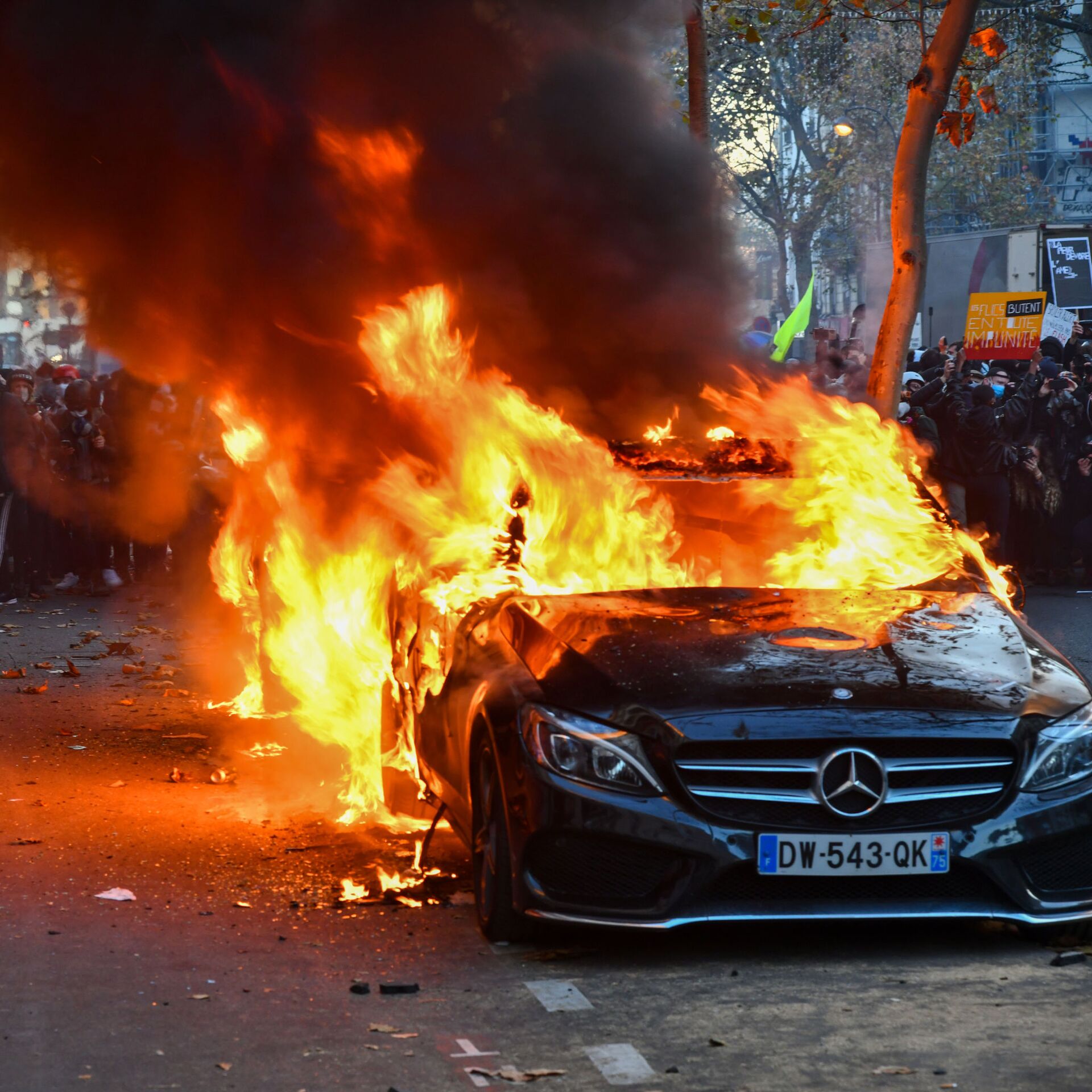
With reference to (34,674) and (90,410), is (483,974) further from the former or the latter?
(90,410)

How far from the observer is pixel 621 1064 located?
438 centimetres

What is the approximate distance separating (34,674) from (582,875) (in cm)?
739

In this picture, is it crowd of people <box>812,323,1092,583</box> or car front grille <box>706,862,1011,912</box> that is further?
crowd of people <box>812,323,1092,583</box>

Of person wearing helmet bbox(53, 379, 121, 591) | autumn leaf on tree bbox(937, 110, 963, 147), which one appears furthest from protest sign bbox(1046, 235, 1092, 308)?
person wearing helmet bbox(53, 379, 121, 591)

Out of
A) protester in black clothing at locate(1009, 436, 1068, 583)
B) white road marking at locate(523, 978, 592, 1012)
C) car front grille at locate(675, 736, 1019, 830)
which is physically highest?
protester in black clothing at locate(1009, 436, 1068, 583)

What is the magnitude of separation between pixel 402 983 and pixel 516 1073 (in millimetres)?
899

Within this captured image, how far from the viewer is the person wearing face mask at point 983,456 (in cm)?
1669

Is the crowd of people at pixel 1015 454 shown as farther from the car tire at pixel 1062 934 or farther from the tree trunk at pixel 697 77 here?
the car tire at pixel 1062 934

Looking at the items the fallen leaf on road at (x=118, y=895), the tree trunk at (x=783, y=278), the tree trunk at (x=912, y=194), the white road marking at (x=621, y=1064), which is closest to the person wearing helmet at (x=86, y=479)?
the tree trunk at (x=912, y=194)

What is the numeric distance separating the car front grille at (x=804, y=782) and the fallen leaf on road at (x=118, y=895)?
2.13 m

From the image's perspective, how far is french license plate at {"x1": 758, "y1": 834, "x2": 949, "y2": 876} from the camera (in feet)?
16.9

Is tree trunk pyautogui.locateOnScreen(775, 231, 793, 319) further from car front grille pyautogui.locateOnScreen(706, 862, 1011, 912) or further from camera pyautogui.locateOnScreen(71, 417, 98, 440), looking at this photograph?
car front grille pyautogui.locateOnScreen(706, 862, 1011, 912)

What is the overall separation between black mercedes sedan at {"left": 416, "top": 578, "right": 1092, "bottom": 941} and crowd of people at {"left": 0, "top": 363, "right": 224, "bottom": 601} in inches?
481

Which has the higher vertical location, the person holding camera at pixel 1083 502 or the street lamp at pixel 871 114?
the street lamp at pixel 871 114
